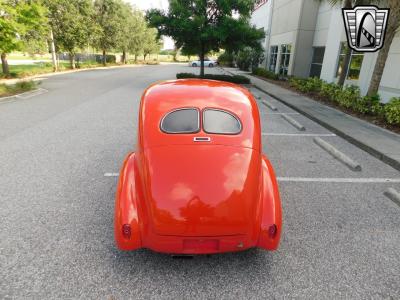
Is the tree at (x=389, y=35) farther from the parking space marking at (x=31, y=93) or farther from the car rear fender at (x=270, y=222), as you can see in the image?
the parking space marking at (x=31, y=93)

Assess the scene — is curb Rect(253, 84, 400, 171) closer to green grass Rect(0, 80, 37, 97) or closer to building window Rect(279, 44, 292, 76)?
green grass Rect(0, 80, 37, 97)

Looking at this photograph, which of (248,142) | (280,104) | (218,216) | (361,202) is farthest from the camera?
(280,104)

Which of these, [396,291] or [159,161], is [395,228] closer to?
[396,291]

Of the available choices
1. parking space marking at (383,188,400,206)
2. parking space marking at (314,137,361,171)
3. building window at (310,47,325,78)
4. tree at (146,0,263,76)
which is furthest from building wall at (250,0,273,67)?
parking space marking at (383,188,400,206)

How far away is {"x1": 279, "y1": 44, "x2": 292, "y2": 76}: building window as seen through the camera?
882 inches

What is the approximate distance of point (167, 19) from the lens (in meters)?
17.0

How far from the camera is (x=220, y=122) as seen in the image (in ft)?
10.2

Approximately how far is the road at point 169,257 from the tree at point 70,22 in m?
24.7

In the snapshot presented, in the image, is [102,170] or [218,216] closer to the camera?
[218,216]

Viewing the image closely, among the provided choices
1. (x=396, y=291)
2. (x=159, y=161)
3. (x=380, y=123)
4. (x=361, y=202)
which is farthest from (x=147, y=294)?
(x=380, y=123)

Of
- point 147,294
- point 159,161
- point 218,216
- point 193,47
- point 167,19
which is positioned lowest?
point 147,294

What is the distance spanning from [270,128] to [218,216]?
6.14 meters

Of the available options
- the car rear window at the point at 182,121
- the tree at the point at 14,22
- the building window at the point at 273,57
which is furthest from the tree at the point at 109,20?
the car rear window at the point at 182,121

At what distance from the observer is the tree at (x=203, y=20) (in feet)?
54.1
